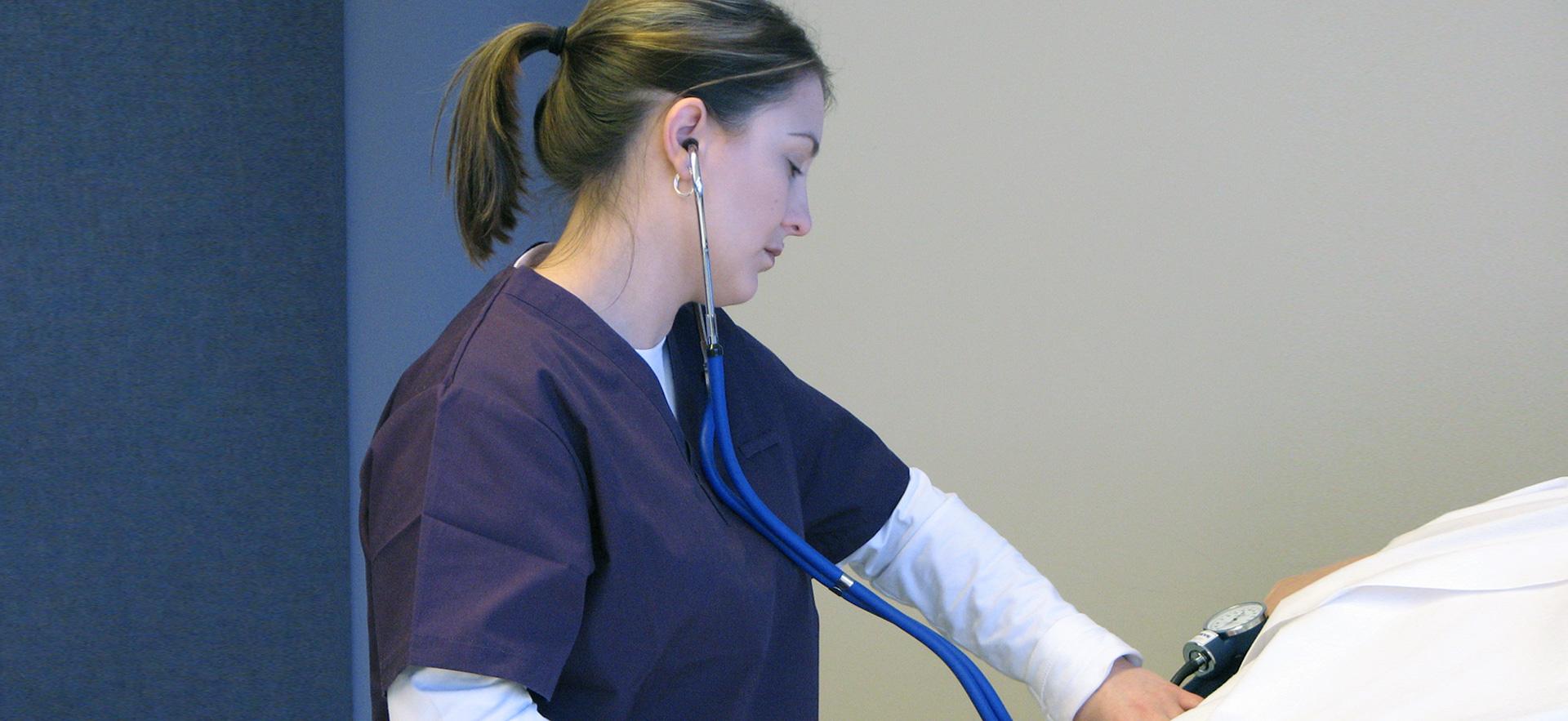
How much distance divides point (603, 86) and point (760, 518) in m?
0.36

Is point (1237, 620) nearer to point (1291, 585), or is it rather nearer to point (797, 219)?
point (1291, 585)

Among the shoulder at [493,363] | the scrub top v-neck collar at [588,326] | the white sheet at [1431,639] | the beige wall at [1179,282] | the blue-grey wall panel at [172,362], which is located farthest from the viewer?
the blue-grey wall panel at [172,362]

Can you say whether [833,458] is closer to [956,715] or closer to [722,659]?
[722,659]

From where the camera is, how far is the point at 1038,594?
3.46 ft

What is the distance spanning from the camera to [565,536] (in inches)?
32.2

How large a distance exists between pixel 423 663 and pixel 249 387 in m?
1.20

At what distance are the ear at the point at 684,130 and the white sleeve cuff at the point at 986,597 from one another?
387 millimetres

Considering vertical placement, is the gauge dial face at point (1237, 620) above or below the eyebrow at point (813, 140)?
below

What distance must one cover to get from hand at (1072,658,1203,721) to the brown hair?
522mm

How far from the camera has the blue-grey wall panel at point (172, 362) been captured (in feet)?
5.40

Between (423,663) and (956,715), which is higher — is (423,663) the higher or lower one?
the higher one

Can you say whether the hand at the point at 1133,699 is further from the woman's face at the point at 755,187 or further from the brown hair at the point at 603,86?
the brown hair at the point at 603,86

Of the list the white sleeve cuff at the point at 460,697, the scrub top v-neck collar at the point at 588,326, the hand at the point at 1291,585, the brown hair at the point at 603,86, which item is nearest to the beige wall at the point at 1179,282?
the hand at the point at 1291,585

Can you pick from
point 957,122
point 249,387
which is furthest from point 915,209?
point 249,387
